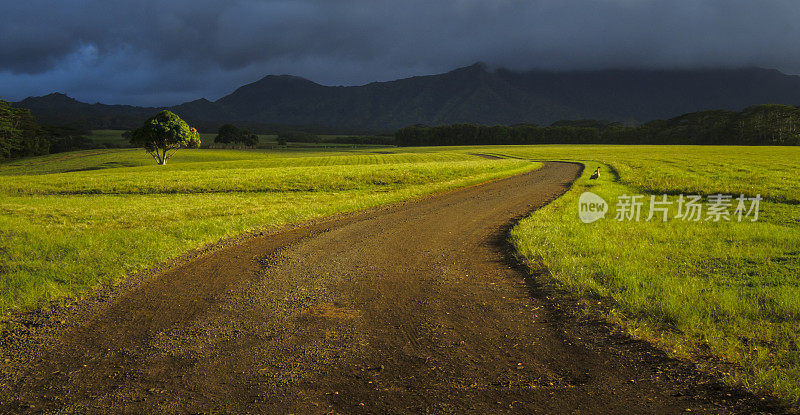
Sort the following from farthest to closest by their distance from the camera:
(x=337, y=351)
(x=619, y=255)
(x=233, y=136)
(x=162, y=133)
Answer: (x=233, y=136)
(x=162, y=133)
(x=619, y=255)
(x=337, y=351)

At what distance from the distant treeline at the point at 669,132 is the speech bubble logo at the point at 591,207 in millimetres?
143362

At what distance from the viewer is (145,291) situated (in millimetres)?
8969

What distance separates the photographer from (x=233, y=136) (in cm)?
12312

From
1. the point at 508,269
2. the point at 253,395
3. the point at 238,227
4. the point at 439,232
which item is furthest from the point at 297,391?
the point at 238,227

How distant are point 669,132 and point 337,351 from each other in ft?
604

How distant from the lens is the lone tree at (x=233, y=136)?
122188 millimetres

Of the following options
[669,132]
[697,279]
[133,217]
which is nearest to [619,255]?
[697,279]

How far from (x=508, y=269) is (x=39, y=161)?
309 feet

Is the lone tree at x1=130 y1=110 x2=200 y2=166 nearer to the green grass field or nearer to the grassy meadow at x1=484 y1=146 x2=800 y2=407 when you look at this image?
the green grass field

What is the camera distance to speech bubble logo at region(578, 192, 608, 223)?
16.7m

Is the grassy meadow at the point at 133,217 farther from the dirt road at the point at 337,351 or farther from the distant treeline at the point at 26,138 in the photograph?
the distant treeline at the point at 26,138

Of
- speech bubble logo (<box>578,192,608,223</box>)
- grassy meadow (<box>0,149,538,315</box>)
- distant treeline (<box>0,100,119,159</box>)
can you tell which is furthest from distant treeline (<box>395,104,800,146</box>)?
speech bubble logo (<box>578,192,608,223</box>)

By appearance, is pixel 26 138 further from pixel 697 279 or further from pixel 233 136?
pixel 697 279

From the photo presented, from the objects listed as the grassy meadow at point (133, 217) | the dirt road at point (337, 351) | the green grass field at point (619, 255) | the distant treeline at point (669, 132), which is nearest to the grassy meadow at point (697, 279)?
the green grass field at point (619, 255)
